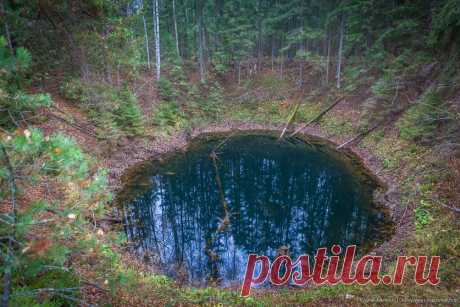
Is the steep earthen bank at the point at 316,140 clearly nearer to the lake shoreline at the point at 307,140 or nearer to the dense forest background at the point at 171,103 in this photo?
the lake shoreline at the point at 307,140

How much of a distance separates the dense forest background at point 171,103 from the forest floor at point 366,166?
81 mm

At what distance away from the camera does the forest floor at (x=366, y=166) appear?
6.66 metres

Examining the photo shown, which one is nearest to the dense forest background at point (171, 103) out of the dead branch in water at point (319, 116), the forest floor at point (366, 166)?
the forest floor at point (366, 166)

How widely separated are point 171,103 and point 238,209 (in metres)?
13.8

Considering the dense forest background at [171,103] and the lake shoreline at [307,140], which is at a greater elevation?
the dense forest background at [171,103]

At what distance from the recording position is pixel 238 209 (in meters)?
13.3

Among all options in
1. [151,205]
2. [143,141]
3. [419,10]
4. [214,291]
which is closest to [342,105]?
[419,10]

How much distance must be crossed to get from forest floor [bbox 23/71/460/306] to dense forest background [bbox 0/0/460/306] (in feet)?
0.26

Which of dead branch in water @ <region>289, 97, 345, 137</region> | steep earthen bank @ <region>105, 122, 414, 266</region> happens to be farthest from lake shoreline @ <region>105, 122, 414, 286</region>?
dead branch in water @ <region>289, 97, 345, 137</region>

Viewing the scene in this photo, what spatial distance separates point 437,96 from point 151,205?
49.6 ft

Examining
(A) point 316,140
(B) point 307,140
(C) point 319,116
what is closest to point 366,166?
(A) point 316,140

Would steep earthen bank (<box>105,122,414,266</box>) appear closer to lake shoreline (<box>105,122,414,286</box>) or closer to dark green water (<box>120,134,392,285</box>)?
lake shoreline (<box>105,122,414,286</box>)

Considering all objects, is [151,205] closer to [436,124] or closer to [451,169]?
[451,169]

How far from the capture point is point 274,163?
1916cm
